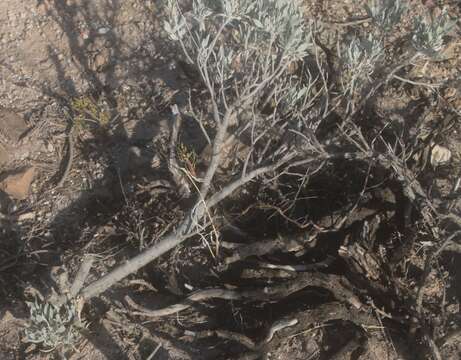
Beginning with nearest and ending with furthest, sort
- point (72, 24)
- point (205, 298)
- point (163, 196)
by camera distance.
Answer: point (205, 298), point (163, 196), point (72, 24)

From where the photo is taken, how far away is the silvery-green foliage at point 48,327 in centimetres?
305

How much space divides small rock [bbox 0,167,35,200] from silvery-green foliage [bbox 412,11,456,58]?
9.27 feet

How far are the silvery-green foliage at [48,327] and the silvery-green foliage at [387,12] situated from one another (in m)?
2.51

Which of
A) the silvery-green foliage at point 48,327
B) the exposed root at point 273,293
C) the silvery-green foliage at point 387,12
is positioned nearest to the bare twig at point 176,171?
the exposed root at point 273,293

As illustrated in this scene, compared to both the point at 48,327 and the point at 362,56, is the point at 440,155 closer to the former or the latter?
the point at 362,56

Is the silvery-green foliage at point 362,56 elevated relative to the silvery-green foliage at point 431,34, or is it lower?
lower

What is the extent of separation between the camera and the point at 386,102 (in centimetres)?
406

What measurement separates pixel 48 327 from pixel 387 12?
266 centimetres

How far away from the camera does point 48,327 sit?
303 centimetres

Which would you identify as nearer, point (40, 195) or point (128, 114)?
point (40, 195)

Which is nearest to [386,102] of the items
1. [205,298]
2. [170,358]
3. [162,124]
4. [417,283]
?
[417,283]

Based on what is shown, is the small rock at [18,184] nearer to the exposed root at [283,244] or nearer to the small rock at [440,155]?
the exposed root at [283,244]

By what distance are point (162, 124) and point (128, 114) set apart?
1.01ft

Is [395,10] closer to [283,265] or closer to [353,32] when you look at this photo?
[353,32]
